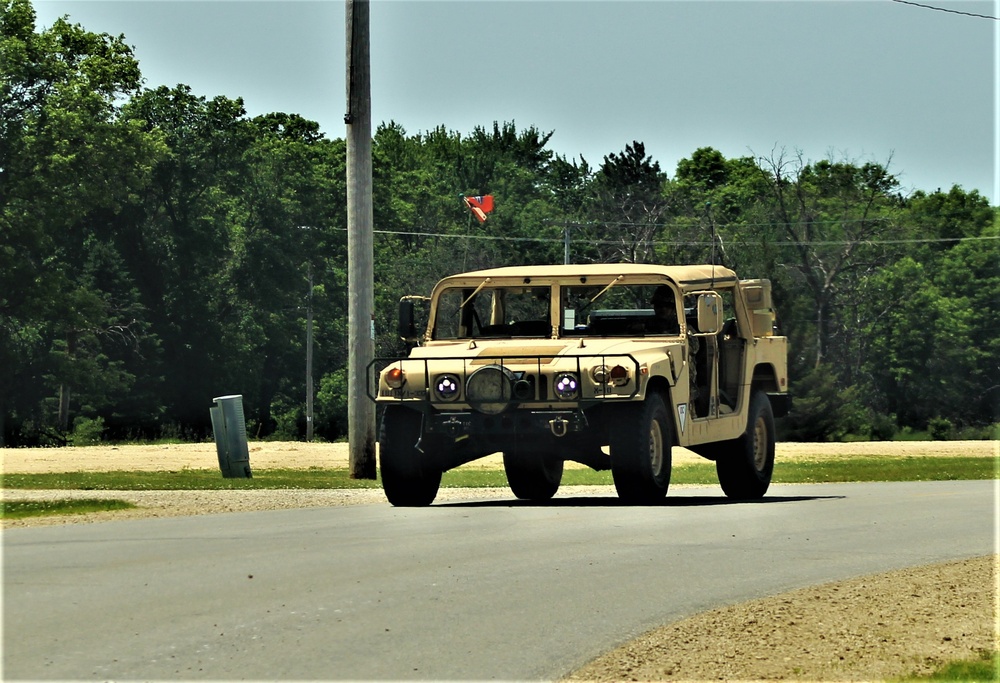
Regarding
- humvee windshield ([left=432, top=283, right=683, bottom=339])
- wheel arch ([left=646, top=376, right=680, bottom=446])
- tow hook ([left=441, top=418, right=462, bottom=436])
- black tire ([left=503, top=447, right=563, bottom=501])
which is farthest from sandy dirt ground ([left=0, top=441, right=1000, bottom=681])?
black tire ([left=503, top=447, right=563, bottom=501])

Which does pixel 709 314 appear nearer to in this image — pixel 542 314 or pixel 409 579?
pixel 542 314

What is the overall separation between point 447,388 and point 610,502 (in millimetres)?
2710

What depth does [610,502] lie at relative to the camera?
61.4ft

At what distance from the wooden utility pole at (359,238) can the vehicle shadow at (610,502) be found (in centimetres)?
405

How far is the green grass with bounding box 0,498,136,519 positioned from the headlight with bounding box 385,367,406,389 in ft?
10.8

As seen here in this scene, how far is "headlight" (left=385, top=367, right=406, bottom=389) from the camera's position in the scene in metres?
17.2

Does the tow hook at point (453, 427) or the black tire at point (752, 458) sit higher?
the tow hook at point (453, 427)

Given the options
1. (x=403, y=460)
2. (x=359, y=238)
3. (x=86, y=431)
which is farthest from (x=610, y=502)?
(x=86, y=431)

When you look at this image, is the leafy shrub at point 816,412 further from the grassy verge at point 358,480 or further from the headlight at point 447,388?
the headlight at point 447,388

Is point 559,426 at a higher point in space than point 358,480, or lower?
higher

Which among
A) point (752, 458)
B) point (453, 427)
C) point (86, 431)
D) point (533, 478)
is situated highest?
point (453, 427)

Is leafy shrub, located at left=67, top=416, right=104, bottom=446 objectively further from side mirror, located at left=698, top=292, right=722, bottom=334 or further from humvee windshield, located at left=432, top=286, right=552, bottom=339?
side mirror, located at left=698, top=292, right=722, bottom=334

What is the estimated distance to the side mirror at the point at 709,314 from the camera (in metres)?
17.7

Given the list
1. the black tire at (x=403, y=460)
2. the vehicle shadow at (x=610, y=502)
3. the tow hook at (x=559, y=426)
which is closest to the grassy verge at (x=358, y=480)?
the vehicle shadow at (x=610, y=502)
